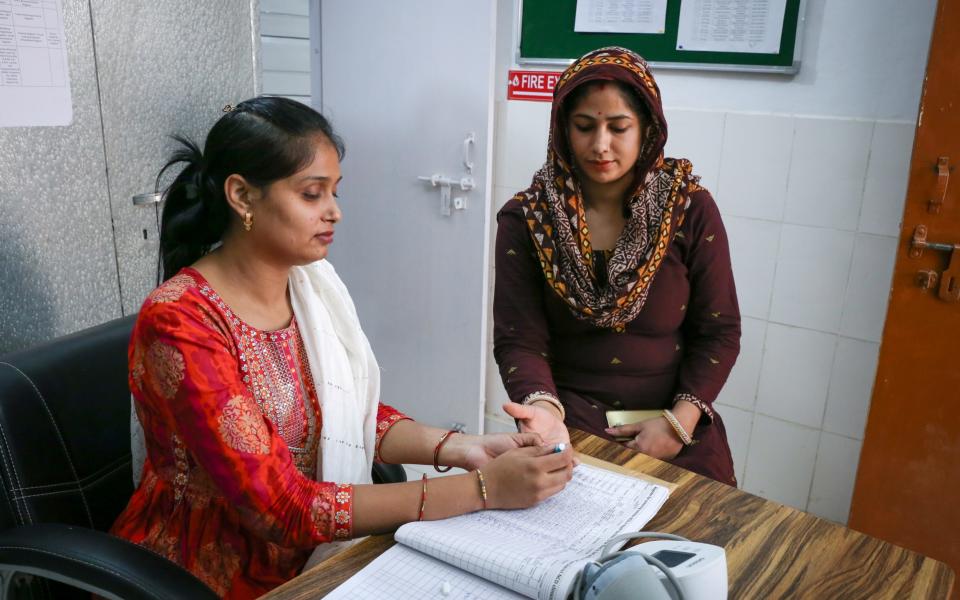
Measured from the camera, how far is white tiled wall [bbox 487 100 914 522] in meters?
2.25

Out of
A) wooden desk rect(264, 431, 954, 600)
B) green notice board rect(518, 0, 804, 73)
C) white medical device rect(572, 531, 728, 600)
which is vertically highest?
green notice board rect(518, 0, 804, 73)

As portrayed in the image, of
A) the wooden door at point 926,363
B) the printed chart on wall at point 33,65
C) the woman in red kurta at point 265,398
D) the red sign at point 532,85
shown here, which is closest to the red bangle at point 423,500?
the woman in red kurta at point 265,398

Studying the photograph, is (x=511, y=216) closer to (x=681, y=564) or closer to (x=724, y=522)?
(x=724, y=522)

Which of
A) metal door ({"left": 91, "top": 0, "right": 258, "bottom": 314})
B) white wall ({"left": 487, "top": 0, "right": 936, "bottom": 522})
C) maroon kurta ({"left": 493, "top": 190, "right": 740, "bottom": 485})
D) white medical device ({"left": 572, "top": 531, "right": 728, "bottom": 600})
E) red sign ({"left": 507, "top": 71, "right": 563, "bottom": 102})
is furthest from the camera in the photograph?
red sign ({"left": 507, "top": 71, "right": 563, "bottom": 102})

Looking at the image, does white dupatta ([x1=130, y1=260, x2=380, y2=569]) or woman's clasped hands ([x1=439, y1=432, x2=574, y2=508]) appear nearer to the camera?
woman's clasped hands ([x1=439, y1=432, x2=574, y2=508])

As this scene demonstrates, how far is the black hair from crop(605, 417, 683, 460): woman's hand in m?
0.86

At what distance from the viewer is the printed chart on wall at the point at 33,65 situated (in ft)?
5.05

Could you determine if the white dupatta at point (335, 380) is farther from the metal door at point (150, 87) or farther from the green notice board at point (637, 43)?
the green notice board at point (637, 43)

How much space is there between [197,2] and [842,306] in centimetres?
212

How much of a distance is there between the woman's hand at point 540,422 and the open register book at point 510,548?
175 millimetres

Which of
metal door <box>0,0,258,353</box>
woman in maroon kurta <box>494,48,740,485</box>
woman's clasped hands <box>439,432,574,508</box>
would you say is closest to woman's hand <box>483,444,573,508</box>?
woman's clasped hands <box>439,432,574,508</box>

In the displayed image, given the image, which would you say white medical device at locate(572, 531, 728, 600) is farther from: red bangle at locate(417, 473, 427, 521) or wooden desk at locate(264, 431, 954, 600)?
red bangle at locate(417, 473, 427, 521)

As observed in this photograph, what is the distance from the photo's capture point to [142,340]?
3.72 ft

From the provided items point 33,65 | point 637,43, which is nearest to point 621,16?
point 637,43
